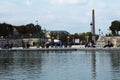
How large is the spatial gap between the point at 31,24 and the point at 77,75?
151416 mm

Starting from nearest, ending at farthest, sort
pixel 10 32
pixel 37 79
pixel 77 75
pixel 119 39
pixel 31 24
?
pixel 37 79, pixel 77 75, pixel 119 39, pixel 10 32, pixel 31 24

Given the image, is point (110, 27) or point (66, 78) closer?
point (66, 78)

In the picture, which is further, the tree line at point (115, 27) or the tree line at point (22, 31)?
the tree line at point (22, 31)

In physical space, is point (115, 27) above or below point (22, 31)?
above

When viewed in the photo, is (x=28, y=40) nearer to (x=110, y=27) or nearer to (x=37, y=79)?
(x=110, y=27)

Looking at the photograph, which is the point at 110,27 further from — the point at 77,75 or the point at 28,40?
the point at 77,75

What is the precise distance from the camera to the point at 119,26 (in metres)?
158

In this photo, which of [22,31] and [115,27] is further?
[22,31]

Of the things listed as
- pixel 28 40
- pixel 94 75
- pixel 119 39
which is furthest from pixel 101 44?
pixel 94 75

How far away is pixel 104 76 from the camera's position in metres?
28.5

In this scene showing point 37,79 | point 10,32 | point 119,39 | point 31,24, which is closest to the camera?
point 37,79

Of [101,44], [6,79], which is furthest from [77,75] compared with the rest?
[101,44]

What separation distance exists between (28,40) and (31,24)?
11491mm

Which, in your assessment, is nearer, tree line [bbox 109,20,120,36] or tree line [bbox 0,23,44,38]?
tree line [bbox 109,20,120,36]
